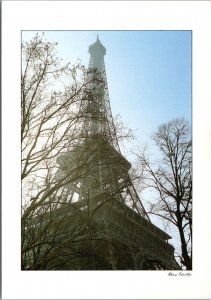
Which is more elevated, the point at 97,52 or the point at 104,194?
the point at 97,52

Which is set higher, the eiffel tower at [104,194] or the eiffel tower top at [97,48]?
the eiffel tower top at [97,48]

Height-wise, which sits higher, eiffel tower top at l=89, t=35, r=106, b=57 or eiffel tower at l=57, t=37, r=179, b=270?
eiffel tower top at l=89, t=35, r=106, b=57

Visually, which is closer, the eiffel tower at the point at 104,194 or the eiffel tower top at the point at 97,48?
the eiffel tower top at the point at 97,48

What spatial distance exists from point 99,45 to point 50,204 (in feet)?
6.97

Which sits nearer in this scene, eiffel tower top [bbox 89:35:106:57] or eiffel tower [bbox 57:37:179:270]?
eiffel tower top [bbox 89:35:106:57]

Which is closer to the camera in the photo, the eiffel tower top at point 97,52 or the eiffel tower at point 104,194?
the eiffel tower top at point 97,52

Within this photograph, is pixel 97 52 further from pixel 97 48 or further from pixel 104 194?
pixel 104 194

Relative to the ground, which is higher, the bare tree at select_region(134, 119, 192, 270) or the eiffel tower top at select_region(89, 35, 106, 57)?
the eiffel tower top at select_region(89, 35, 106, 57)

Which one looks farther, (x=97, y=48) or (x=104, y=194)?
(x=104, y=194)

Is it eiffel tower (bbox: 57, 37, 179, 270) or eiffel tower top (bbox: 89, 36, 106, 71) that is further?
eiffel tower (bbox: 57, 37, 179, 270)

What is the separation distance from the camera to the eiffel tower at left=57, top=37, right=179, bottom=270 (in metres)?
5.37

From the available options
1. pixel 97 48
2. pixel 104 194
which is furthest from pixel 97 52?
pixel 104 194

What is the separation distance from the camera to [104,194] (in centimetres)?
561

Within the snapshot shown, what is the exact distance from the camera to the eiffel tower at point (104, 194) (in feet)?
17.6
